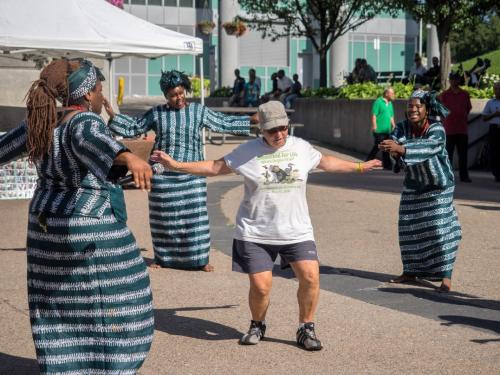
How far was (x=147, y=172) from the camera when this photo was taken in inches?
185

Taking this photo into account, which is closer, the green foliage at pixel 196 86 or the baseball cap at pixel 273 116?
the baseball cap at pixel 273 116

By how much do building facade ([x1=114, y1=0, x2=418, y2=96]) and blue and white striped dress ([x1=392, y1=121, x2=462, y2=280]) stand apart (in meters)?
37.8

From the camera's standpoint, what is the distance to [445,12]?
22656mm

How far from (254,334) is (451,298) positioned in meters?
2.16

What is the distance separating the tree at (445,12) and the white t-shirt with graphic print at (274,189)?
17028 mm

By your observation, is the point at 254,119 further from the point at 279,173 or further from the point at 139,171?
the point at 139,171

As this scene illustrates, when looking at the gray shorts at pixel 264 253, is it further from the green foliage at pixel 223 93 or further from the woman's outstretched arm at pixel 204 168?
the green foliage at pixel 223 93

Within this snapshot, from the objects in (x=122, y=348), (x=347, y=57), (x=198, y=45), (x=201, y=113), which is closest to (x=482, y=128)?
(x=198, y=45)

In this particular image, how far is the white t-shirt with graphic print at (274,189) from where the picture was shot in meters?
6.36

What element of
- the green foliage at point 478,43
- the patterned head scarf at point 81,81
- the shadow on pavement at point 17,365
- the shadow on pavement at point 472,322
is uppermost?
the green foliage at point 478,43

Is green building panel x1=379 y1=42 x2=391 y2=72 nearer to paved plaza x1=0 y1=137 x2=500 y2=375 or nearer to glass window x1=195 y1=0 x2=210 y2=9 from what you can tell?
glass window x1=195 y1=0 x2=210 y2=9

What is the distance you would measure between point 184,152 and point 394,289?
7.14 feet

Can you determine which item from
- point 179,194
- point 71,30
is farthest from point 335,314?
point 71,30

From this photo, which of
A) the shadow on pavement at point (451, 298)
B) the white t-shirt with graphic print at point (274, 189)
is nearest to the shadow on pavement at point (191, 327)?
the white t-shirt with graphic print at point (274, 189)
